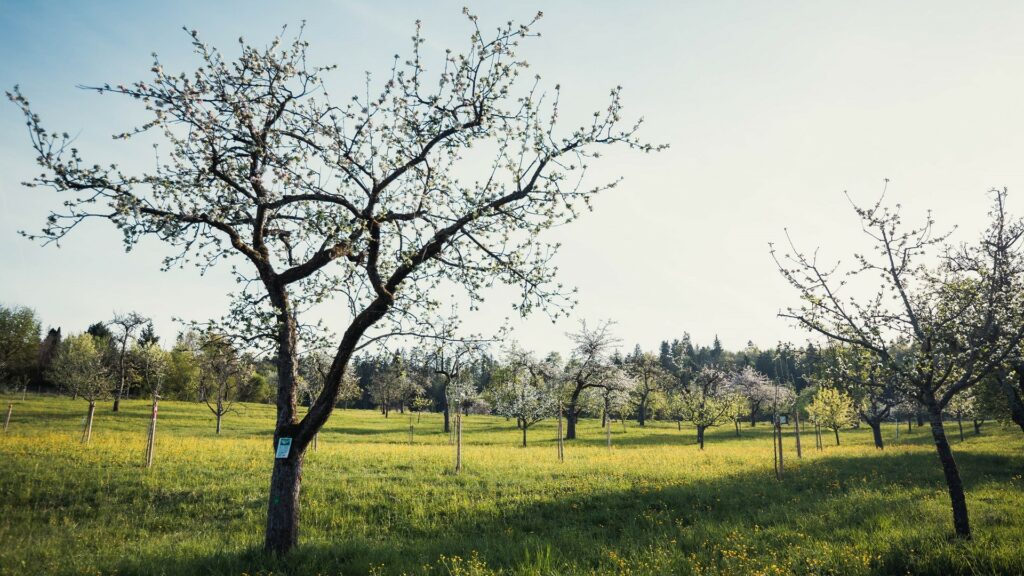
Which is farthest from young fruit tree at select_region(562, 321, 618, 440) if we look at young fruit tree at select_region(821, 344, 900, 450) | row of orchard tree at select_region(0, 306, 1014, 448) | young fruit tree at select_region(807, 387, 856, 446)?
young fruit tree at select_region(821, 344, 900, 450)

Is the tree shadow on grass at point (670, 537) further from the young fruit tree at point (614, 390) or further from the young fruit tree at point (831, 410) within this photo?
the young fruit tree at point (614, 390)

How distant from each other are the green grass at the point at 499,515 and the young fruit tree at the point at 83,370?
24961mm

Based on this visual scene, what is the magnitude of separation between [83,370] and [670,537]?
64.0m

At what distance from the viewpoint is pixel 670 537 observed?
36.4ft

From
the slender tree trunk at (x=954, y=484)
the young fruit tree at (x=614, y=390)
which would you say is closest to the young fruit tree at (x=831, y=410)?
the young fruit tree at (x=614, y=390)

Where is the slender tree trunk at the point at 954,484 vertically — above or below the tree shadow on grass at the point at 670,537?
above

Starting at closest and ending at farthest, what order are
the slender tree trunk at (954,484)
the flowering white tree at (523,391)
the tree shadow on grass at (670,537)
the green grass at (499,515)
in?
the tree shadow on grass at (670,537), the green grass at (499,515), the slender tree trunk at (954,484), the flowering white tree at (523,391)

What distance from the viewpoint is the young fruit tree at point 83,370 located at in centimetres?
4491

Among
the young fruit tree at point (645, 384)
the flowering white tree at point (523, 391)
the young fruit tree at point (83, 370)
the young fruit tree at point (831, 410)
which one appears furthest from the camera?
the young fruit tree at point (645, 384)

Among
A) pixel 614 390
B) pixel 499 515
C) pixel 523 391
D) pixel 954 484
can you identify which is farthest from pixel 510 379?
pixel 954 484

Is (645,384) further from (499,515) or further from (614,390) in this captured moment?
(499,515)

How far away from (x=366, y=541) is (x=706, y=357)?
141 meters

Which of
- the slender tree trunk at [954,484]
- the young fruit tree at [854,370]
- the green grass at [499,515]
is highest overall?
the young fruit tree at [854,370]

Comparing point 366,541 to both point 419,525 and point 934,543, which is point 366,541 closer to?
point 419,525
